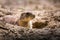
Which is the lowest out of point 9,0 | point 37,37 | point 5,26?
point 37,37

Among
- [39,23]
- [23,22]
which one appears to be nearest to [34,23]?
[39,23]

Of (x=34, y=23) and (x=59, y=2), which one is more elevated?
(x=59, y=2)

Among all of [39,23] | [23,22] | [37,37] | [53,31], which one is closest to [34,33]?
[37,37]

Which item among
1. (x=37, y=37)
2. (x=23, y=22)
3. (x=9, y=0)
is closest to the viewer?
(x=37, y=37)

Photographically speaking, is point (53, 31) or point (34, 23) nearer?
point (53, 31)

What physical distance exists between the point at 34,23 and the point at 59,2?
391cm

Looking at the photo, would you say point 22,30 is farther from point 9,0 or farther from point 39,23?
point 9,0

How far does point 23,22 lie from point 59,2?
149 inches

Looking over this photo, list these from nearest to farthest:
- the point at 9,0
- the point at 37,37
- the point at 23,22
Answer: the point at 37,37 → the point at 23,22 → the point at 9,0

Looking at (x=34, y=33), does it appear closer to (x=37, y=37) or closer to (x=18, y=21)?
(x=37, y=37)

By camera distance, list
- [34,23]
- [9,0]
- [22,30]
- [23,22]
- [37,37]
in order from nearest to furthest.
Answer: [37,37] < [22,30] < [34,23] < [23,22] < [9,0]

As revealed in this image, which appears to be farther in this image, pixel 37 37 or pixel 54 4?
pixel 54 4

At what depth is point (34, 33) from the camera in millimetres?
2428

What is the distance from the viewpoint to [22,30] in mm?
2508
